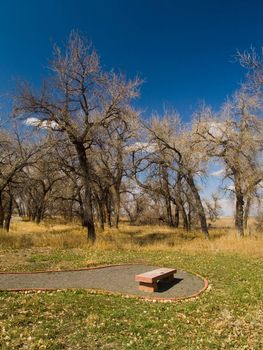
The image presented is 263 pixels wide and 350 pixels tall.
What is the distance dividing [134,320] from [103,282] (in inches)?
155

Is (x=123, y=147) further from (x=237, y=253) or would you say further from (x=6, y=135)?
(x=237, y=253)

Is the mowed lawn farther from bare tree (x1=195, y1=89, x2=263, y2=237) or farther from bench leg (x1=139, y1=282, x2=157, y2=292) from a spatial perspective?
bare tree (x1=195, y1=89, x2=263, y2=237)

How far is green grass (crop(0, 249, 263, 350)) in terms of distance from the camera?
21.4 ft

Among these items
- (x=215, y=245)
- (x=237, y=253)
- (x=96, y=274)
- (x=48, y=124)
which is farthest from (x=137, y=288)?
(x=48, y=124)

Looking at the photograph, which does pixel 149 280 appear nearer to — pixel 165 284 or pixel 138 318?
pixel 165 284

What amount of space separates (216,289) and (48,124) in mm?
14968

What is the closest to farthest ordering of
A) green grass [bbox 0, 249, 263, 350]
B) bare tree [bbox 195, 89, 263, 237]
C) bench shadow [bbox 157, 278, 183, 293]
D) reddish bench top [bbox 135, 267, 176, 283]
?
green grass [bbox 0, 249, 263, 350] < reddish bench top [bbox 135, 267, 176, 283] < bench shadow [bbox 157, 278, 183, 293] < bare tree [bbox 195, 89, 263, 237]

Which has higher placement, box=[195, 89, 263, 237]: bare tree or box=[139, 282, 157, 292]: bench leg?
box=[195, 89, 263, 237]: bare tree

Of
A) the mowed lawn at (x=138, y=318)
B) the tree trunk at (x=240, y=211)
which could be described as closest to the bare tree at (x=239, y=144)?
the tree trunk at (x=240, y=211)

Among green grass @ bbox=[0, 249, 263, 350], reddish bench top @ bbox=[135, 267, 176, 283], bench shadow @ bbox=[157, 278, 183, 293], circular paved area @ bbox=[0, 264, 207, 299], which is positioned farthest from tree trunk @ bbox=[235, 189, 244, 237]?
reddish bench top @ bbox=[135, 267, 176, 283]

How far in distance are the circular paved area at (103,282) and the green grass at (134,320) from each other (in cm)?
71

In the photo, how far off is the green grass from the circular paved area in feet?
2.33

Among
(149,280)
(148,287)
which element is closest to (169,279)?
(148,287)

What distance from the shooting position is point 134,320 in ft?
25.7
